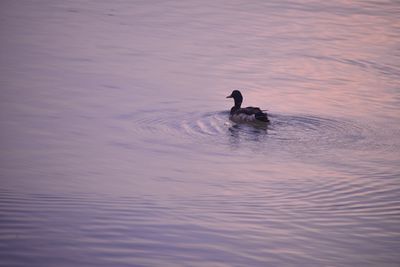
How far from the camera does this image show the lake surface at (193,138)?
8.04m

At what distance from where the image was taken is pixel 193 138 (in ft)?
42.2

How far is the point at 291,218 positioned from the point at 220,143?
390 cm

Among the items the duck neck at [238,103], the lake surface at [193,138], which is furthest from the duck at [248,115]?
the lake surface at [193,138]

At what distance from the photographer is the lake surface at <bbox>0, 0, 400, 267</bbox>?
804cm

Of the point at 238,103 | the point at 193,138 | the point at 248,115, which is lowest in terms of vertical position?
the point at 193,138

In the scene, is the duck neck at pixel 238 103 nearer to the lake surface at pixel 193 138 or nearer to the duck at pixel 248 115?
the duck at pixel 248 115

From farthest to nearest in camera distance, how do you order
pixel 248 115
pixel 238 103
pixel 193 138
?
pixel 238 103, pixel 248 115, pixel 193 138

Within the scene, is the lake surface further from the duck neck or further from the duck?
the duck neck

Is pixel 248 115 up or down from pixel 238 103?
down

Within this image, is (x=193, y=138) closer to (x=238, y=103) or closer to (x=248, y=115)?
(x=248, y=115)

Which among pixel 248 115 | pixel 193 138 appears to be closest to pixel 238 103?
pixel 248 115

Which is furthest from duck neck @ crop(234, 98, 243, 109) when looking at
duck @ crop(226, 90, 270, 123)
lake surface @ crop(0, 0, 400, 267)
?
lake surface @ crop(0, 0, 400, 267)

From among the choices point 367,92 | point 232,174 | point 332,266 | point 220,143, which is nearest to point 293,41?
point 367,92

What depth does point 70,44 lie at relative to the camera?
18812 millimetres
